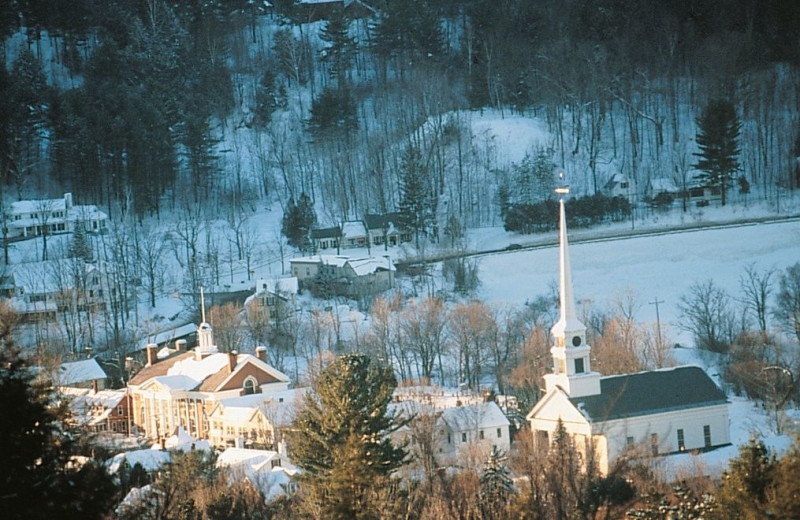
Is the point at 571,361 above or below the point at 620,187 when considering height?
below

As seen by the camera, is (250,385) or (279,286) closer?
(250,385)

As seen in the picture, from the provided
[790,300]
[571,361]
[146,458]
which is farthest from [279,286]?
[571,361]

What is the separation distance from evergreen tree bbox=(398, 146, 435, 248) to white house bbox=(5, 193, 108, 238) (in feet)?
43.4

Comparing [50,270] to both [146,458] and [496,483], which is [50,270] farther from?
[496,483]

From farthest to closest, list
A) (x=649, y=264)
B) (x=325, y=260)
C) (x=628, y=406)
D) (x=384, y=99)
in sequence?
1. (x=384, y=99)
2. (x=325, y=260)
3. (x=649, y=264)
4. (x=628, y=406)

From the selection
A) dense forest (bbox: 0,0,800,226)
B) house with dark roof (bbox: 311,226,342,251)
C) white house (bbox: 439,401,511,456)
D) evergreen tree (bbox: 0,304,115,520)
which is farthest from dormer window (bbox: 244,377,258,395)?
evergreen tree (bbox: 0,304,115,520)

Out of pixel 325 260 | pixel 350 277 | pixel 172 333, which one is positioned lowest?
pixel 172 333

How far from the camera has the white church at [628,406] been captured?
103ft

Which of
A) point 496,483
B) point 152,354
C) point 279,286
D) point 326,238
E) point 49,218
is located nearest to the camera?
point 496,483

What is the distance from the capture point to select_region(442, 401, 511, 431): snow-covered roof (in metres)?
32.8

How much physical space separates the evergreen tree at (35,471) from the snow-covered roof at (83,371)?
1296 inches

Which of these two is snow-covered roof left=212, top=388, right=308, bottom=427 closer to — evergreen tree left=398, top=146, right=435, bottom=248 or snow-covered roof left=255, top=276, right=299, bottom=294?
snow-covered roof left=255, top=276, right=299, bottom=294

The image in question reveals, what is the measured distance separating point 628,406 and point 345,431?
11.1 m

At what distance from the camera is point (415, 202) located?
58.6 meters
